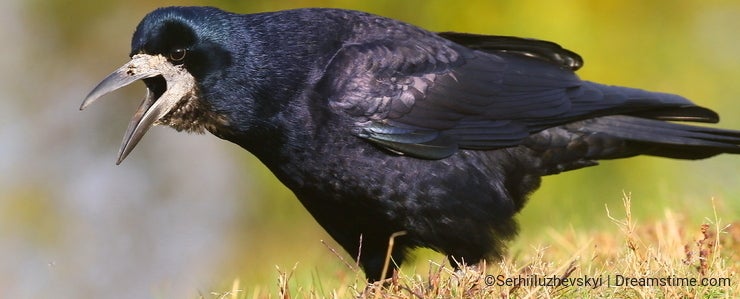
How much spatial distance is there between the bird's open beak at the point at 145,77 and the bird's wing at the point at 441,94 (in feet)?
2.04

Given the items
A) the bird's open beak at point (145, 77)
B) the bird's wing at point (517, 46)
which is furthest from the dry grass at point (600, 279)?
the bird's wing at point (517, 46)

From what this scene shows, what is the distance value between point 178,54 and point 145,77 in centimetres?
17

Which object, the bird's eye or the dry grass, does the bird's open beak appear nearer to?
the bird's eye

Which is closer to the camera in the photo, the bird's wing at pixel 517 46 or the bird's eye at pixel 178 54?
the bird's eye at pixel 178 54

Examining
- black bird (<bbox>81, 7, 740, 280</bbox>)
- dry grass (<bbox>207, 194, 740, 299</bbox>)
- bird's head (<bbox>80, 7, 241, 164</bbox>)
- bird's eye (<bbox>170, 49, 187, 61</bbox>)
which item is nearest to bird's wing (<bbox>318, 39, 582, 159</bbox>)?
black bird (<bbox>81, 7, 740, 280</bbox>)

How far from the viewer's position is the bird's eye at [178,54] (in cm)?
502

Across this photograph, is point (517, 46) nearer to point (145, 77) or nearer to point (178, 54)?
point (178, 54)

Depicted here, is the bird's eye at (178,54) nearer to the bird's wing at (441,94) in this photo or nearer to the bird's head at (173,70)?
the bird's head at (173,70)

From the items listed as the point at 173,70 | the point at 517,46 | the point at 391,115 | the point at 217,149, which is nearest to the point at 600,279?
the point at 391,115

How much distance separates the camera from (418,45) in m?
5.54

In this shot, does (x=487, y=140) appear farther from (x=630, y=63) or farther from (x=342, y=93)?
(x=630, y=63)

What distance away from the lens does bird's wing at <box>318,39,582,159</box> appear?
521cm

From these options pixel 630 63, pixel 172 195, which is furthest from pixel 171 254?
pixel 630 63

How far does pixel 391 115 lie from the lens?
530 centimetres
